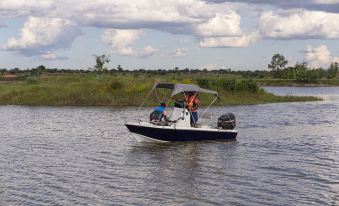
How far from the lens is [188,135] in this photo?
31.2 metres

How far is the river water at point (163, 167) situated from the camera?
18125mm

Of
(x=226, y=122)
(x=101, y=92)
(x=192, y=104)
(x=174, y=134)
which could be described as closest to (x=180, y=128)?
(x=174, y=134)

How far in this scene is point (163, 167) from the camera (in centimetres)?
2380

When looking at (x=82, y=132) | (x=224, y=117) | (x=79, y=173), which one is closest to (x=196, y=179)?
(x=79, y=173)

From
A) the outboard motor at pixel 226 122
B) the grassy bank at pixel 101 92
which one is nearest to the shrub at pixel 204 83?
the grassy bank at pixel 101 92

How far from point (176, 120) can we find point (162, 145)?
1838 mm

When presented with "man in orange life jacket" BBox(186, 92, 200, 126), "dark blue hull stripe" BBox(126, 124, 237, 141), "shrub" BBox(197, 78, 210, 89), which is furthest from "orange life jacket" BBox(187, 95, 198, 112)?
"shrub" BBox(197, 78, 210, 89)

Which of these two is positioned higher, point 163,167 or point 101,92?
point 101,92

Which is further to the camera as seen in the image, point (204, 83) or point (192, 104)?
point (204, 83)

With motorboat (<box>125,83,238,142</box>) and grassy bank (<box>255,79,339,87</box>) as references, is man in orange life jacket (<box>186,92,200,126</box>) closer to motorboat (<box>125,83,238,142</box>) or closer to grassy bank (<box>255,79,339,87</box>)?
motorboat (<box>125,83,238,142</box>)

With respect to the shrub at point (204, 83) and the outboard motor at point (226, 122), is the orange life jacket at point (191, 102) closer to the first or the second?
the outboard motor at point (226, 122)

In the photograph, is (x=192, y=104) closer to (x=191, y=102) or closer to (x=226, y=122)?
(x=191, y=102)

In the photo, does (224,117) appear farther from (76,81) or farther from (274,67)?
(274,67)

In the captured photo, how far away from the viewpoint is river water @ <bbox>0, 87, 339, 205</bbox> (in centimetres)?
1812
